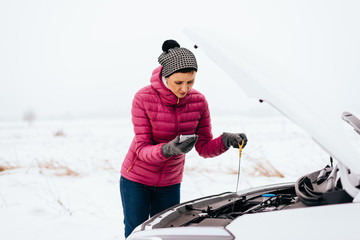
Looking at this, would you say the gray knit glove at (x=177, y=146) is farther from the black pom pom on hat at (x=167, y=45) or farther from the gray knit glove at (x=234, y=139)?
the black pom pom on hat at (x=167, y=45)

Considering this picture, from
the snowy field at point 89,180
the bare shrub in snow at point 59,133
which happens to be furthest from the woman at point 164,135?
the bare shrub in snow at point 59,133

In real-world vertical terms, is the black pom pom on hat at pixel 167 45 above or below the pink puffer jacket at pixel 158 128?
above

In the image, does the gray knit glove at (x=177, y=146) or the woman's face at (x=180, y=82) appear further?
the woman's face at (x=180, y=82)

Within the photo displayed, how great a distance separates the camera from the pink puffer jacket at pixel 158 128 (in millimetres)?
2068

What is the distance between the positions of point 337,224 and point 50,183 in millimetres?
4743

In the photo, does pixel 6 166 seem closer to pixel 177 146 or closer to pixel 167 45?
pixel 167 45

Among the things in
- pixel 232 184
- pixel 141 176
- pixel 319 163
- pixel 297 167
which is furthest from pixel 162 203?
pixel 319 163

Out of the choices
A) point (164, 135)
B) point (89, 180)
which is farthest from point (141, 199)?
point (89, 180)

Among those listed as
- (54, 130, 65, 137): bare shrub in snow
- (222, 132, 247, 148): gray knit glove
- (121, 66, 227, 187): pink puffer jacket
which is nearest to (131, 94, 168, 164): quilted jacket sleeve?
(121, 66, 227, 187): pink puffer jacket

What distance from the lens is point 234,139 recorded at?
6.73 feet

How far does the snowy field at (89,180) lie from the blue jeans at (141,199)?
3.63ft

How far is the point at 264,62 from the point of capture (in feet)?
5.03

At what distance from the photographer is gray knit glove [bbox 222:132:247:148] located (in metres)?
2.02

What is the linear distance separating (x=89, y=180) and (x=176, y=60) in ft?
13.1
